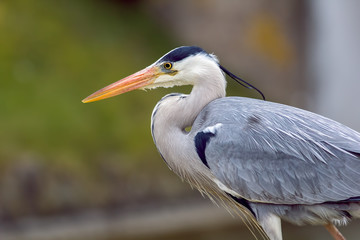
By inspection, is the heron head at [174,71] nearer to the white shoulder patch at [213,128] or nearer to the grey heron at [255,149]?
the grey heron at [255,149]

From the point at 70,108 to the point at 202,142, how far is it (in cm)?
572

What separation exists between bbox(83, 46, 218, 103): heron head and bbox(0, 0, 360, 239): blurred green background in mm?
4478

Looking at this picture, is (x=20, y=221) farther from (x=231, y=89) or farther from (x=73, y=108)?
(x=231, y=89)

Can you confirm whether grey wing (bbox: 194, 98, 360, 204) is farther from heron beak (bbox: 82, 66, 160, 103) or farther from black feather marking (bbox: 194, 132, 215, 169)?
heron beak (bbox: 82, 66, 160, 103)

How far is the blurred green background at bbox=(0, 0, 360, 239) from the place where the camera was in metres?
8.72

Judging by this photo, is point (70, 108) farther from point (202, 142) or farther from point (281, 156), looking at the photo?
point (281, 156)

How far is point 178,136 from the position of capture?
14.3ft

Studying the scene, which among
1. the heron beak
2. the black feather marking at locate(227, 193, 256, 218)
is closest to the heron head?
the heron beak

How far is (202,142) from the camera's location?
4223 mm

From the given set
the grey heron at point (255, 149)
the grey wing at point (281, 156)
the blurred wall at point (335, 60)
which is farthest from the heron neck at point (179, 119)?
the blurred wall at point (335, 60)

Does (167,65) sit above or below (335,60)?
above

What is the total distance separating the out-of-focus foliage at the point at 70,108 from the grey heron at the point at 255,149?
14.8 ft

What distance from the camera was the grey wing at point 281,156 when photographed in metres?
4.06

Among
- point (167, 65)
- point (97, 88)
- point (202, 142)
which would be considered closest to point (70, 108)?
point (97, 88)
